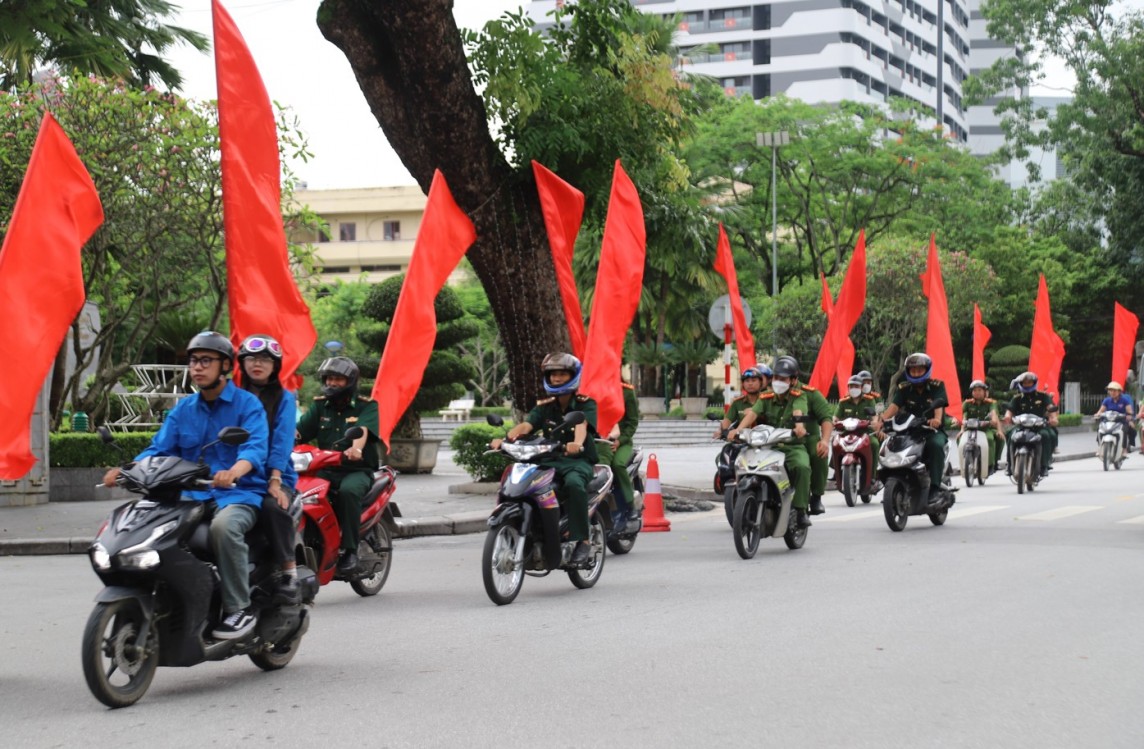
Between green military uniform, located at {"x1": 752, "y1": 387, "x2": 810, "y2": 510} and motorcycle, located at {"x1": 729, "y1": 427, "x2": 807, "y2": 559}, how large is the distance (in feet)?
0.35

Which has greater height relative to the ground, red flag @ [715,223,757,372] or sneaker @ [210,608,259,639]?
red flag @ [715,223,757,372]

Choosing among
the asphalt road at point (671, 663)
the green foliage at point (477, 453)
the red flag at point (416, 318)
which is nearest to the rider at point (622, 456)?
the asphalt road at point (671, 663)

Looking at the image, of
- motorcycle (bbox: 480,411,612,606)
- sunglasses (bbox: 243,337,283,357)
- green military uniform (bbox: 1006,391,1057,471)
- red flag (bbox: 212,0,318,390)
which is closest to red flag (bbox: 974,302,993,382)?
green military uniform (bbox: 1006,391,1057,471)

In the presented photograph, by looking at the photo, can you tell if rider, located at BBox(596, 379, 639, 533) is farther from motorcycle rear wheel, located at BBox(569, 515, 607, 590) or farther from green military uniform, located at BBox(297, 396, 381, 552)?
green military uniform, located at BBox(297, 396, 381, 552)

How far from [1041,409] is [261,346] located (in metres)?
16.1

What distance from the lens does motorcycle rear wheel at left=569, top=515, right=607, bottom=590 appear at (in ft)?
32.5

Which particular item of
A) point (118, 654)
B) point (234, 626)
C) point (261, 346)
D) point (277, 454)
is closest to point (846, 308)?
point (261, 346)

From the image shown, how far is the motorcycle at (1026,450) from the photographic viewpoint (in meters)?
20.6

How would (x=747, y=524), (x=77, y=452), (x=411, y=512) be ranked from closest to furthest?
(x=747, y=524)
(x=411, y=512)
(x=77, y=452)

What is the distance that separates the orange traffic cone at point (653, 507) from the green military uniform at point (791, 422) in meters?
2.33

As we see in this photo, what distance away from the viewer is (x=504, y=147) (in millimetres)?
16391

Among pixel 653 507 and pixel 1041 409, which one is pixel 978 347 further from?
pixel 653 507

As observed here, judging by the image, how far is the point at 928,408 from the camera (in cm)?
1416

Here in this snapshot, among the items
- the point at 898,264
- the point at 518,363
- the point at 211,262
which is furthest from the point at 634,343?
the point at 518,363
